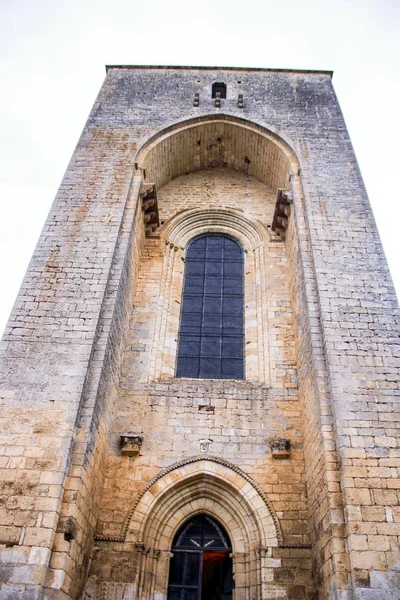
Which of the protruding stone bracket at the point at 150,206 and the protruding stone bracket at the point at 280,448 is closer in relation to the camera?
the protruding stone bracket at the point at 280,448

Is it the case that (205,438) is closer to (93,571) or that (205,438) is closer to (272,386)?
(272,386)

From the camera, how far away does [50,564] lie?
15.1ft

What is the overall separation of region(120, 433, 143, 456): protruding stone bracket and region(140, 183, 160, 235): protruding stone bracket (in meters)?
4.04

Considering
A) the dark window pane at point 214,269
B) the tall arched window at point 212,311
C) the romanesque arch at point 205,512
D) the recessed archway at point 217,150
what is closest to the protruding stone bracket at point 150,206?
the recessed archway at point 217,150

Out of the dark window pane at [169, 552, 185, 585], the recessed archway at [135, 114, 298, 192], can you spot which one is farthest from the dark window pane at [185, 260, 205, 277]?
the dark window pane at [169, 552, 185, 585]

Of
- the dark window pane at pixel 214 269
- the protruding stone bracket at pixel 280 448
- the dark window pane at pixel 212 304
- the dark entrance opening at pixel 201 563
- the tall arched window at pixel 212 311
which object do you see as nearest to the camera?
the dark entrance opening at pixel 201 563

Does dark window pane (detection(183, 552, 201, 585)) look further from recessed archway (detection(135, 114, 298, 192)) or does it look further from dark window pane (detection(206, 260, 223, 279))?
recessed archway (detection(135, 114, 298, 192))

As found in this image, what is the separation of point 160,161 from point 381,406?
6236mm

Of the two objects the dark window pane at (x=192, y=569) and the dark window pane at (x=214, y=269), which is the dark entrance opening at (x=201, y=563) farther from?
the dark window pane at (x=214, y=269)

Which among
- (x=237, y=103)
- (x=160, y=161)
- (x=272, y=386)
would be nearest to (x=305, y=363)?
(x=272, y=386)

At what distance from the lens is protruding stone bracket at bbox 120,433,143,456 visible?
6.33 metres

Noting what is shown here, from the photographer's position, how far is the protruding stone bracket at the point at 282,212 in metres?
8.50

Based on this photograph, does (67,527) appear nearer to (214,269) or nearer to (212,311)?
(212,311)

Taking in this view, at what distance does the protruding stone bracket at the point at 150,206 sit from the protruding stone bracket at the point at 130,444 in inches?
159
